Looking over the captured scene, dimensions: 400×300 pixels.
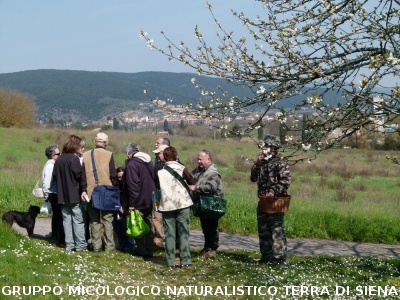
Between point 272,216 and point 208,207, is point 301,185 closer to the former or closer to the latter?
point 208,207

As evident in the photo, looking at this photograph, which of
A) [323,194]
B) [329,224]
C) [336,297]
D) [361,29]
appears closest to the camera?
[336,297]

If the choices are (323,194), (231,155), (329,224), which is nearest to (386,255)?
(329,224)

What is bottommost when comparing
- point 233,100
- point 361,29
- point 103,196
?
point 103,196

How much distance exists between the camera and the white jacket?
1073 centimetres

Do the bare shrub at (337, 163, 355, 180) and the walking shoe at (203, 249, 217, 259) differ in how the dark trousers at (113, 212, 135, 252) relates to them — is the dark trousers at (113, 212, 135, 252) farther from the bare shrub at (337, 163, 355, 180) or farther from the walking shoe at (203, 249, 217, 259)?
the bare shrub at (337, 163, 355, 180)

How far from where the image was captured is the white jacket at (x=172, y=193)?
35.2 ft

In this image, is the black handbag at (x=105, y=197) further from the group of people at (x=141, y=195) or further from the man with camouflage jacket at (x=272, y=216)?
the man with camouflage jacket at (x=272, y=216)

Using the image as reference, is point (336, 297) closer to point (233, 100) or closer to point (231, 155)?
point (233, 100)

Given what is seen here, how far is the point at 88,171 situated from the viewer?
11.8 meters

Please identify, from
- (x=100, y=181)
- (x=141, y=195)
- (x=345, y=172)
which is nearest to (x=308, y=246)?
(x=141, y=195)

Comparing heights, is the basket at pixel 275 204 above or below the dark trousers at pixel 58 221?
above

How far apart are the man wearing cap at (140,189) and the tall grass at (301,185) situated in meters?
1.97

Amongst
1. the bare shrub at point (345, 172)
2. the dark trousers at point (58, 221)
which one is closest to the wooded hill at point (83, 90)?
the bare shrub at point (345, 172)

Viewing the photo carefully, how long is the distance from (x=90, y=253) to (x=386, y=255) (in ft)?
19.2
